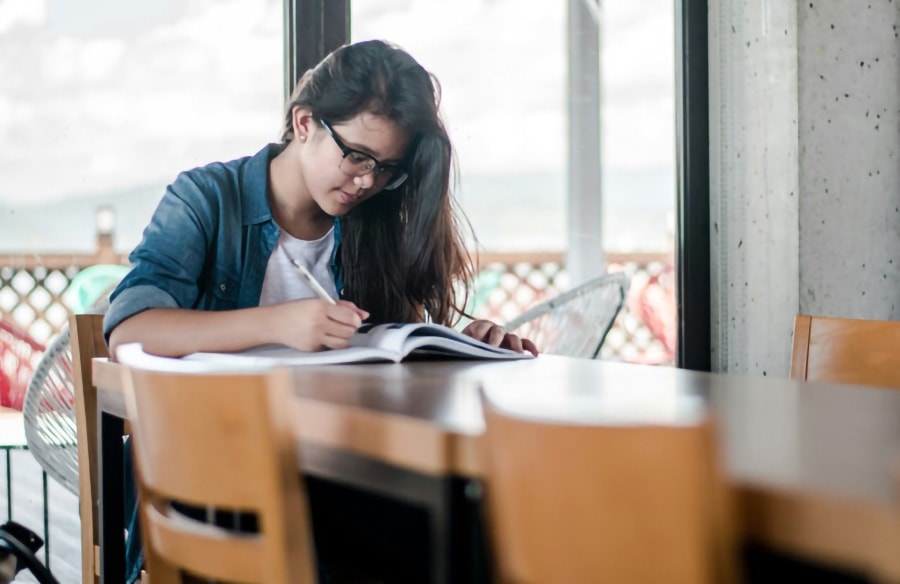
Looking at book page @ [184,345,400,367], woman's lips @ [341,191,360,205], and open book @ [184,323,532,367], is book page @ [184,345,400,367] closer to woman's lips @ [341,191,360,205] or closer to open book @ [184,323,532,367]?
open book @ [184,323,532,367]

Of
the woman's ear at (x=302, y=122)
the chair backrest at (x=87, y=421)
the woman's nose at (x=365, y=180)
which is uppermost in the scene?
the woman's ear at (x=302, y=122)

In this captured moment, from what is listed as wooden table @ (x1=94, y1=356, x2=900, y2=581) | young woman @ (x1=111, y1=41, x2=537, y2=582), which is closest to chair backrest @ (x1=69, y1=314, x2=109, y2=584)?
young woman @ (x1=111, y1=41, x2=537, y2=582)

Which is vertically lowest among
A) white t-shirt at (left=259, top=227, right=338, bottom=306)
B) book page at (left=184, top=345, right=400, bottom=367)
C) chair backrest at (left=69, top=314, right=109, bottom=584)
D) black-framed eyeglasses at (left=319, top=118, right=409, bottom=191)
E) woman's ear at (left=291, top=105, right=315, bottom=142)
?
chair backrest at (left=69, top=314, right=109, bottom=584)

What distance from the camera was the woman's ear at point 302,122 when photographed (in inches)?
71.1

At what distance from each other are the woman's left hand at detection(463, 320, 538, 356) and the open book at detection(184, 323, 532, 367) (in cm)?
7

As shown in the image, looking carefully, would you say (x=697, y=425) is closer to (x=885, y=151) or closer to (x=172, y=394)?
(x=172, y=394)

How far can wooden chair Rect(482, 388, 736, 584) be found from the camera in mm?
551

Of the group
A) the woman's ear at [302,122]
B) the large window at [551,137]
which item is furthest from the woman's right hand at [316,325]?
the large window at [551,137]

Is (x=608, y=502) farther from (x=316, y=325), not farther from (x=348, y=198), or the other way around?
(x=348, y=198)

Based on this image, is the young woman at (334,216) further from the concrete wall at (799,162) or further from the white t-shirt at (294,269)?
the concrete wall at (799,162)

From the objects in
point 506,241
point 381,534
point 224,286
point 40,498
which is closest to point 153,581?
point 381,534

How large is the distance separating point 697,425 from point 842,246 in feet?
8.14

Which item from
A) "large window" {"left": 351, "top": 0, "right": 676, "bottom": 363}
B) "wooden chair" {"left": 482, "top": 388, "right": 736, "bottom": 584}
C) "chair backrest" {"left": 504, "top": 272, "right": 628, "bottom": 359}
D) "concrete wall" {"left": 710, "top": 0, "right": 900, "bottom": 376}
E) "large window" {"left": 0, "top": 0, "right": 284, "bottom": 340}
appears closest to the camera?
"wooden chair" {"left": 482, "top": 388, "right": 736, "bottom": 584}

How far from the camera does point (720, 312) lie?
9.30 ft
